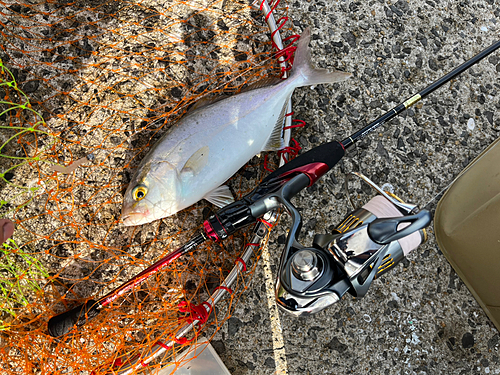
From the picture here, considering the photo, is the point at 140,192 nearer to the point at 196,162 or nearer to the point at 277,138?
the point at 196,162

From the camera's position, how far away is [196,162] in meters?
1.59

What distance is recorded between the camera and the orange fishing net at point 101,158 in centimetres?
173

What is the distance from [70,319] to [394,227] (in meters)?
1.52

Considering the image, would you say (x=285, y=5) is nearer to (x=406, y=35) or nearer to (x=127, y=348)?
(x=406, y=35)

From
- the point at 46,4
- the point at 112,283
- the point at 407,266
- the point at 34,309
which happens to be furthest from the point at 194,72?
the point at 407,266

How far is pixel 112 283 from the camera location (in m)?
1.79

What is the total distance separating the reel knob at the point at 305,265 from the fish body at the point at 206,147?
62cm

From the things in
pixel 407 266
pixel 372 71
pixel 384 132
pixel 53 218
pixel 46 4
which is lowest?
pixel 407 266

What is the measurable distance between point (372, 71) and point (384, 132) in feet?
1.27

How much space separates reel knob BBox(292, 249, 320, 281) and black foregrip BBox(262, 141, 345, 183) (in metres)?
0.38

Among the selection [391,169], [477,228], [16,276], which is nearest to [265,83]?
[391,169]

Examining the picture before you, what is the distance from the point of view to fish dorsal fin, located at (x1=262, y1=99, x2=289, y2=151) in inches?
68.3

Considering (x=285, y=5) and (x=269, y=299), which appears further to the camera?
(x=285, y=5)

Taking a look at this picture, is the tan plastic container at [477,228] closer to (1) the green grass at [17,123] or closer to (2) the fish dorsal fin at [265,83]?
(2) the fish dorsal fin at [265,83]
